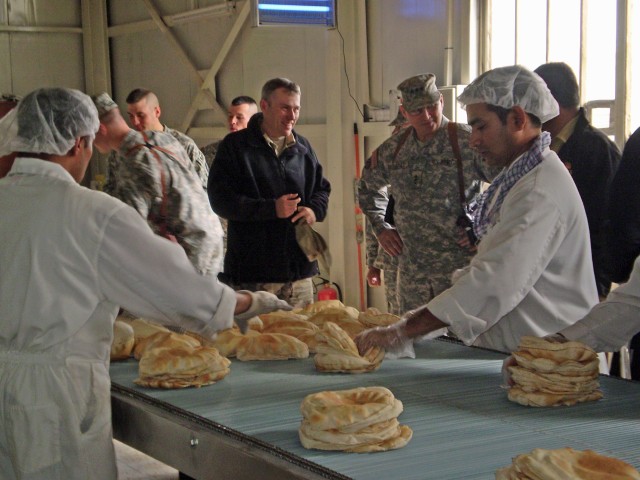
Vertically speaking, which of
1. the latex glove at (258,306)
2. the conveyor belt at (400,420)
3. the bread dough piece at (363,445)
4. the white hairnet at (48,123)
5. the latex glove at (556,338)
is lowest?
the conveyor belt at (400,420)

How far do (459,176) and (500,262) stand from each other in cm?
183

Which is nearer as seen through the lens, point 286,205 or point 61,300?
point 61,300

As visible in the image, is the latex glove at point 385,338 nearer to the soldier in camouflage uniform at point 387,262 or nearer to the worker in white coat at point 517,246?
the worker in white coat at point 517,246

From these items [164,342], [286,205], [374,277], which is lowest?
[374,277]

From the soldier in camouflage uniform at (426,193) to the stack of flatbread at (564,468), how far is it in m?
2.65

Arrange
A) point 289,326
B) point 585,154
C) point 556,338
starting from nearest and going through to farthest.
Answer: point 556,338 < point 289,326 < point 585,154

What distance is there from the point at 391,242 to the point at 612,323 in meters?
2.18

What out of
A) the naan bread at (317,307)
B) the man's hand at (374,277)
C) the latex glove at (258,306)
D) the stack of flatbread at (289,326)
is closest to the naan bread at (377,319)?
the stack of flatbread at (289,326)

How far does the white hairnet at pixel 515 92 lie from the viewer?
2.58m

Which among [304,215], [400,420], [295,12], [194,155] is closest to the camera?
[400,420]

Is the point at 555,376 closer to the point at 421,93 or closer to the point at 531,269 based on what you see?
the point at 531,269

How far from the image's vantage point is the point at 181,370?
235 centimetres

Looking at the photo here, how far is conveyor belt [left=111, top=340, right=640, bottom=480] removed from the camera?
1.76 metres

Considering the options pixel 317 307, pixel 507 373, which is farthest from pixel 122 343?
pixel 507 373
